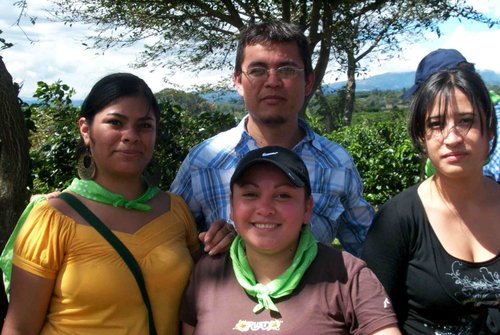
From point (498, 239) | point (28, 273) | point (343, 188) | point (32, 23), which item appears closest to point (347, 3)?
point (32, 23)

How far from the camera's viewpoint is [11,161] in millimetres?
4445

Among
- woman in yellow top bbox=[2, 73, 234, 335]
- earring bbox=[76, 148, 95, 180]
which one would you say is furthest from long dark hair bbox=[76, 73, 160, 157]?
earring bbox=[76, 148, 95, 180]

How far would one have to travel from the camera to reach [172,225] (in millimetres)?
2639

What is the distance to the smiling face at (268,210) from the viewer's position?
2.29 metres

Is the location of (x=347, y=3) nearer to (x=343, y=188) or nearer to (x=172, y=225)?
(x=343, y=188)

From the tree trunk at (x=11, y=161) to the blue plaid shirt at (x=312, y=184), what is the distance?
184 cm

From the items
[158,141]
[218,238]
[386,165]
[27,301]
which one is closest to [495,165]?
[218,238]

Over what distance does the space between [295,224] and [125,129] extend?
33.6 inches

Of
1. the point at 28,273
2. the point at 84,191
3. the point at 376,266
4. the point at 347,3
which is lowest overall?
the point at 376,266

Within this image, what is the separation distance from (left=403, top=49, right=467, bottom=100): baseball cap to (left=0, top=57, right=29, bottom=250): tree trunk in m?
2.98

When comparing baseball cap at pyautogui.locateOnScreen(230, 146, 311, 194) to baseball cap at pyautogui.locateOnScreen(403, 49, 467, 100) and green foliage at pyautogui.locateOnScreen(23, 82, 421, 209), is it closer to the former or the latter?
baseball cap at pyautogui.locateOnScreen(403, 49, 467, 100)

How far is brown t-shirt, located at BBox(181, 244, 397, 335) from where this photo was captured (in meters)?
2.18

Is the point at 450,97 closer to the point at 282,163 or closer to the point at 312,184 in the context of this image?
the point at 282,163

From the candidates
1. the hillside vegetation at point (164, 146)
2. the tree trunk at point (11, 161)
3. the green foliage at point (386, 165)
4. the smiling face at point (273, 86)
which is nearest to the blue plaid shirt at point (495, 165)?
the hillside vegetation at point (164, 146)
